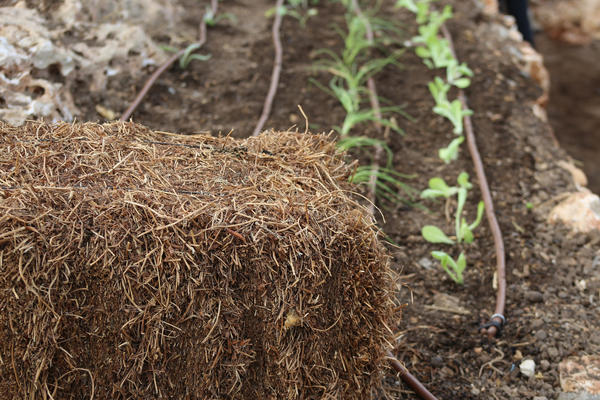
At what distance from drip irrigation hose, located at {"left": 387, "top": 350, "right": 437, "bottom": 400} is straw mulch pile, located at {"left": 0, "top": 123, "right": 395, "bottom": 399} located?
1.09 feet

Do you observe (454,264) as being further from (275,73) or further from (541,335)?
(275,73)

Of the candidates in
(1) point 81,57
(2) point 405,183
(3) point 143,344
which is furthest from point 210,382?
(1) point 81,57

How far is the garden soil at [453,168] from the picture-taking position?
238 centimetres

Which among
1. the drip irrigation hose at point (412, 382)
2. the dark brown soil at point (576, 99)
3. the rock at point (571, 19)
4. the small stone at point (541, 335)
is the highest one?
the drip irrigation hose at point (412, 382)

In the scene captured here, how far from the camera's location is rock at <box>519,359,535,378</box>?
7.59 ft

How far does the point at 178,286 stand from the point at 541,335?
5.15ft

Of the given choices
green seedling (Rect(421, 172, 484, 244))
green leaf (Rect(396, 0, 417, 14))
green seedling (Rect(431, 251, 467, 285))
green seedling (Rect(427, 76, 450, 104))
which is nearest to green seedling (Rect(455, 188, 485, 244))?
green seedling (Rect(421, 172, 484, 244))

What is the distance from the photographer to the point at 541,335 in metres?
2.43

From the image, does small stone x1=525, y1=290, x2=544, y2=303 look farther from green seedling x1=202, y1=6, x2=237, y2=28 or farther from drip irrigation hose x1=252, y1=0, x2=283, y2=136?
green seedling x1=202, y1=6, x2=237, y2=28

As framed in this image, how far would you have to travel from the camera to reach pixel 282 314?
1644 millimetres

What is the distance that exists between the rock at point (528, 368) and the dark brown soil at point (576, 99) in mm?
3048

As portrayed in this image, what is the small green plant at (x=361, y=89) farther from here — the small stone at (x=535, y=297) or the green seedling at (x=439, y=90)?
the small stone at (x=535, y=297)

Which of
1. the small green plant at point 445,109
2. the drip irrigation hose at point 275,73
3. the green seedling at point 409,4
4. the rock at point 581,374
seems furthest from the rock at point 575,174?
the green seedling at point 409,4

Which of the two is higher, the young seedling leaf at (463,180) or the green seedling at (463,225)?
the young seedling leaf at (463,180)
